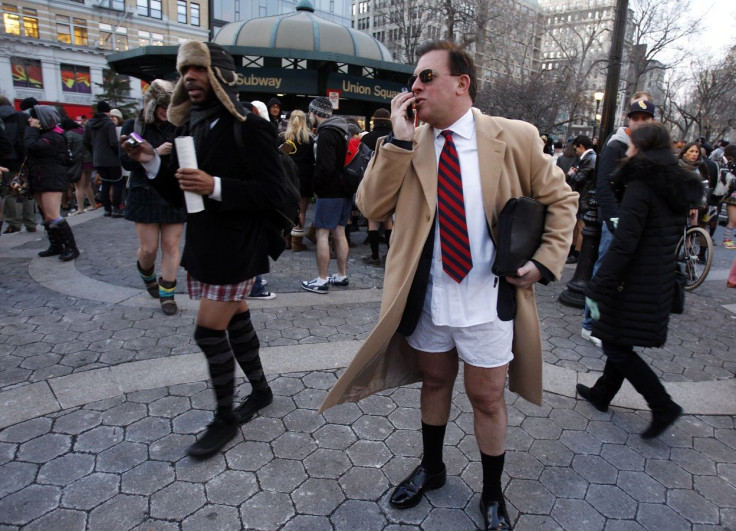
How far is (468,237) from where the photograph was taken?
6.47ft

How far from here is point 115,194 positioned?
988cm

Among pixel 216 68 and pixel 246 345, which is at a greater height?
pixel 216 68

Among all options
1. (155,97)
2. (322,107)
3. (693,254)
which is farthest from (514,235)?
(693,254)

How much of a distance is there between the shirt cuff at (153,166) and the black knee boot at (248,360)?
2.96 ft

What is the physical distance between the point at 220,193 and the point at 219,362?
0.92 metres

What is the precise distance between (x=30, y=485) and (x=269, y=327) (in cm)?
230

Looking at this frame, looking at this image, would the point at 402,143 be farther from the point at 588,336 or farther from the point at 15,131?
the point at 15,131

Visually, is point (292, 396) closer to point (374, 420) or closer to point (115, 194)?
point (374, 420)

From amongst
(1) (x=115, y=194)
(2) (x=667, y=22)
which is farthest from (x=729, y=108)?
(1) (x=115, y=194)

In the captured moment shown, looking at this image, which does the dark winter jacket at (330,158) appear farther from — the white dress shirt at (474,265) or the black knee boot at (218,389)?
the white dress shirt at (474,265)

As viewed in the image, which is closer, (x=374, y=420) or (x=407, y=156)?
(x=407, y=156)

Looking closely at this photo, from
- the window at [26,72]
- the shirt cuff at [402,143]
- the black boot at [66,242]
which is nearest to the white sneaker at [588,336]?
the shirt cuff at [402,143]

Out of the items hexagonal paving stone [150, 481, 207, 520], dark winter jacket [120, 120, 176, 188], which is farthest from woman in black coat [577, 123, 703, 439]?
dark winter jacket [120, 120, 176, 188]

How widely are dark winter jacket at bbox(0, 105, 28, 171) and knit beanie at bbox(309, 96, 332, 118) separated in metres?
4.34
